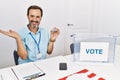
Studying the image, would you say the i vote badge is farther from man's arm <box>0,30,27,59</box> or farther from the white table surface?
man's arm <box>0,30,27,59</box>

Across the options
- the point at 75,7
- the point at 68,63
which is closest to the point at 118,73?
the point at 68,63

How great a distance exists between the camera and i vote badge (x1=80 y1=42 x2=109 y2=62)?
5.55 feet

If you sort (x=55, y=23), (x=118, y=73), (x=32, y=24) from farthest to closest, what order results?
1. (x=55, y=23)
2. (x=32, y=24)
3. (x=118, y=73)

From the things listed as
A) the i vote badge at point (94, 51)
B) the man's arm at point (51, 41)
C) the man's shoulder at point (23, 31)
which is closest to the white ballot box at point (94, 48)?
the i vote badge at point (94, 51)

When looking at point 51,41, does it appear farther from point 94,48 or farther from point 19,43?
point 94,48

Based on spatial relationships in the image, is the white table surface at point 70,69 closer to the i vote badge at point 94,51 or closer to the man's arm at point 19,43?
the i vote badge at point 94,51

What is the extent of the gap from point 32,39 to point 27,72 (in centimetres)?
42

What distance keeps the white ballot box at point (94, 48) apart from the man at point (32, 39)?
0.37 meters

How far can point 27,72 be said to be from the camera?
154 cm

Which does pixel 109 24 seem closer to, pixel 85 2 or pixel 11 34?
pixel 85 2

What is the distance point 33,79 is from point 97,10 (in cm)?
165

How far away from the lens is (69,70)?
5.21ft

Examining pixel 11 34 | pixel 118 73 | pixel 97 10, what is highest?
pixel 97 10

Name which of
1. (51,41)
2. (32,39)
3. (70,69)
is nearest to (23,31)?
(32,39)
